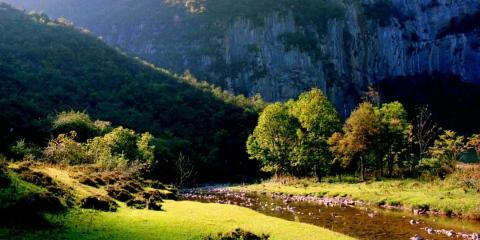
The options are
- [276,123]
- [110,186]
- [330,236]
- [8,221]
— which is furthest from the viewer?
[276,123]

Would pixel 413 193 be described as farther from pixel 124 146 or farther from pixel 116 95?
pixel 116 95

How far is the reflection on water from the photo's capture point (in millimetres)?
32250


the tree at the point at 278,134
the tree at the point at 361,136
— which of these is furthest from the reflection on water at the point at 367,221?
the tree at the point at 278,134

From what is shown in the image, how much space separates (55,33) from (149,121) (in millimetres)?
57828

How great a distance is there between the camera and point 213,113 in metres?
150

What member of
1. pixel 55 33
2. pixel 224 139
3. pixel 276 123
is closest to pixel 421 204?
pixel 276 123

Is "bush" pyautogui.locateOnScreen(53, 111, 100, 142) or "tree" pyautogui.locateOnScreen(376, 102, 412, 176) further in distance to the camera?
"bush" pyautogui.locateOnScreen(53, 111, 100, 142)

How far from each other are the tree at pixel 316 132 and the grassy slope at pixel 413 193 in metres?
9.56

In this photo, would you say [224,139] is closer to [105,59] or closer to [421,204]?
[105,59]

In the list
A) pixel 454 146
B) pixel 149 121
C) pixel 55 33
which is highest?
pixel 55 33

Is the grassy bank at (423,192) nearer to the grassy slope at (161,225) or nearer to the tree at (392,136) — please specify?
the tree at (392,136)

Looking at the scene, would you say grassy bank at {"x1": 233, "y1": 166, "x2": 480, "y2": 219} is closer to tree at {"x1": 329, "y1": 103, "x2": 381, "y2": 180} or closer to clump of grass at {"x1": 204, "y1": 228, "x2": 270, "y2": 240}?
tree at {"x1": 329, "y1": 103, "x2": 381, "y2": 180}

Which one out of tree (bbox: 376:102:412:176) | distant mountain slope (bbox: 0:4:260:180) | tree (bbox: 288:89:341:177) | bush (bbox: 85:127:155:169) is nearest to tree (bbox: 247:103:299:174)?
Answer: tree (bbox: 288:89:341:177)

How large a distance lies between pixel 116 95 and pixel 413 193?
110m
